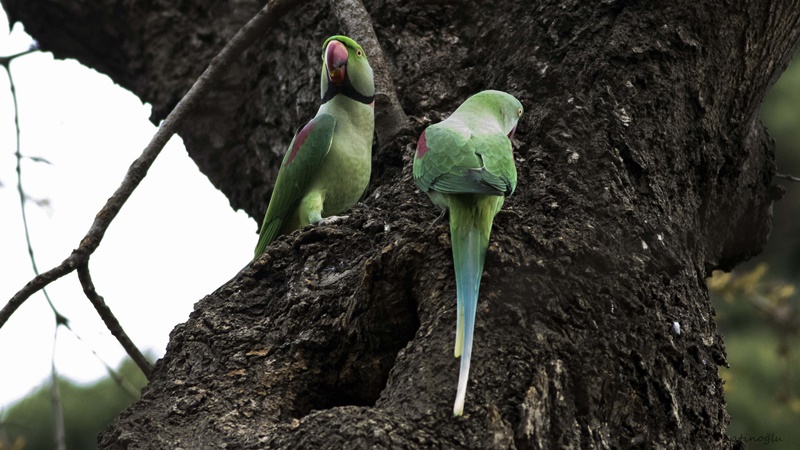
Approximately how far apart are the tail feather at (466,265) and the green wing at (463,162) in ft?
0.23

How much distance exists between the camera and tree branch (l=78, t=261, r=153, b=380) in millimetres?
2494

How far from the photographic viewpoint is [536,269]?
197 centimetres

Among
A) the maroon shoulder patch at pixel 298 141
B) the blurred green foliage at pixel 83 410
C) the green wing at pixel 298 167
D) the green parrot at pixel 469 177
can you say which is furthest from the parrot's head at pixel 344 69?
the blurred green foliage at pixel 83 410

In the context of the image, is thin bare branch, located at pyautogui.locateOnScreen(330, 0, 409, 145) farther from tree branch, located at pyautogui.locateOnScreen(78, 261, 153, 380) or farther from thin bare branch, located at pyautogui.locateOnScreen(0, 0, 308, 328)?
tree branch, located at pyautogui.locateOnScreen(78, 261, 153, 380)

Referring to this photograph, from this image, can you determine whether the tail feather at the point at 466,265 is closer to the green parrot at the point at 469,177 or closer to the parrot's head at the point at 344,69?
the green parrot at the point at 469,177

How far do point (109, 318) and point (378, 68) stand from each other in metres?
1.27

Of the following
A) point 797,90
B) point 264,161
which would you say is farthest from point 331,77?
point 797,90

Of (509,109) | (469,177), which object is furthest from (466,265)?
(509,109)

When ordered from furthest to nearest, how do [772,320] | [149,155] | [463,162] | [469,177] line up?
[772,320]
[149,155]
[463,162]
[469,177]

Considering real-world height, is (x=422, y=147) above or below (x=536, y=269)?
above

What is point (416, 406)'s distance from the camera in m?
1.76

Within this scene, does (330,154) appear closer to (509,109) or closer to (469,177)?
(509,109)

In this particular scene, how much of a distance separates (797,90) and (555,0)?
699cm

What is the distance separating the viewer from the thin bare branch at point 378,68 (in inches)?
116
